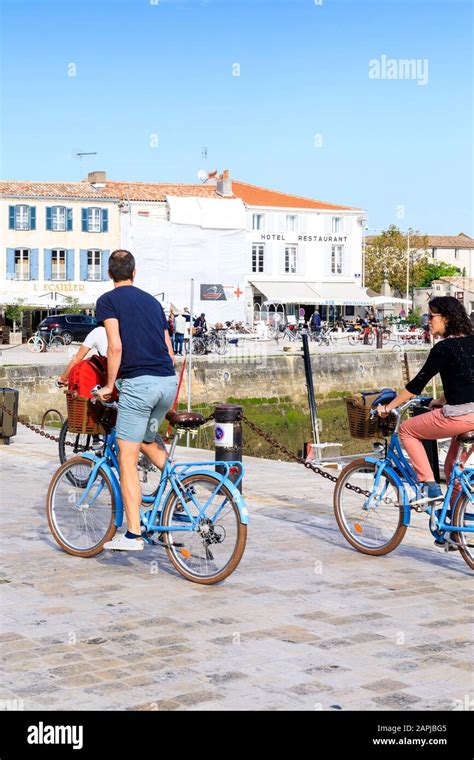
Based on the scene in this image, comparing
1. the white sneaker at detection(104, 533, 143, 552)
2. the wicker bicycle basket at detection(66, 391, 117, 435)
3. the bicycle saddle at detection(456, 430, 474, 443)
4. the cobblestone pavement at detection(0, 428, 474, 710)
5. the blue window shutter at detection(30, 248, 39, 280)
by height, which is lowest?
the cobblestone pavement at detection(0, 428, 474, 710)

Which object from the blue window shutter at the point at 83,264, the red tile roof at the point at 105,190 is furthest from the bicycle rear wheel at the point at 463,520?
the red tile roof at the point at 105,190

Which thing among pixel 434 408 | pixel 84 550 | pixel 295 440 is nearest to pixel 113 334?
pixel 84 550

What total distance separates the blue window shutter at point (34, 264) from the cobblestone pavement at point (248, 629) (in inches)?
1924

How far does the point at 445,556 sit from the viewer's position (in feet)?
24.9

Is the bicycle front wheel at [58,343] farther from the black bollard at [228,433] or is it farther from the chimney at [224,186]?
the black bollard at [228,433]

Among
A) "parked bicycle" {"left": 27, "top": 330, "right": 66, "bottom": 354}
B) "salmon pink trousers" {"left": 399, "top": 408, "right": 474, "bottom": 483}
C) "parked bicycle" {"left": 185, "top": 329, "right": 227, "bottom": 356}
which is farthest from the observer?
"parked bicycle" {"left": 185, "top": 329, "right": 227, "bottom": 356}

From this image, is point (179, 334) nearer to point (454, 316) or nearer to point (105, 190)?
point (105, 190)

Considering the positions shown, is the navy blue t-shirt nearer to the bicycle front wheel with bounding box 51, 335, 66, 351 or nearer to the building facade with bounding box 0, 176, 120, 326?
the bicycle front wheel with bounding box 51, 335, 66, 351

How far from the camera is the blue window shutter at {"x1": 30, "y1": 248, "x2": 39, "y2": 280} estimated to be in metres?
55.9

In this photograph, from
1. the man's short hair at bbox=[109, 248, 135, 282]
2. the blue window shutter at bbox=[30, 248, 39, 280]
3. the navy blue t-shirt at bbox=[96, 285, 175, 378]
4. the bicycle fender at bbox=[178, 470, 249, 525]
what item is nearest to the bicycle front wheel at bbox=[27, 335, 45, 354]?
the blue window shutter at bbox=[30, 248, 39, 280]

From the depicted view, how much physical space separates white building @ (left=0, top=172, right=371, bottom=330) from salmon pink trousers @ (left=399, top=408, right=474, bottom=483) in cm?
4441

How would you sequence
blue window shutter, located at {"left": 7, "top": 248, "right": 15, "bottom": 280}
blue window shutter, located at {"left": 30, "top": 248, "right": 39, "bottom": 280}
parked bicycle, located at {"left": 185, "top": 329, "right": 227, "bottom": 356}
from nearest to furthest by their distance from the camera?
1. parked bicycle, located at {"left": 185, "top": 329, "right": 227, "bottom": 356}
2. blue window shutter, located at {"left": 7, "top": 248, "right": 15, "bottom": 280}
3. blue window shutter, located at {"left": 30, "top": 248, "right": 39, "bottom": 280}

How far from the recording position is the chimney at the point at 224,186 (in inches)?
2502
